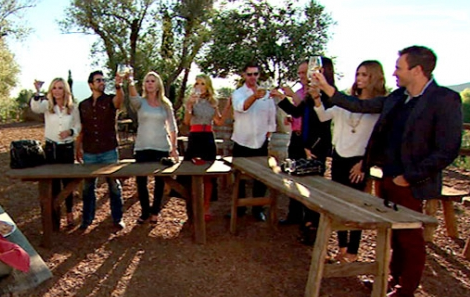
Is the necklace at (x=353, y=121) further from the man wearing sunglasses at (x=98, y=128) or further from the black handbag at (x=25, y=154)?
the black handbag at (x=25, y=154)

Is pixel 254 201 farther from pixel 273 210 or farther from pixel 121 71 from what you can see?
pixel 121 71

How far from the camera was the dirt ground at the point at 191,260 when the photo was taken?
3244mm

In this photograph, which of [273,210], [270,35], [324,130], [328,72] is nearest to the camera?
[328,72]

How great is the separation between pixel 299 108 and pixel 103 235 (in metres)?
2.21

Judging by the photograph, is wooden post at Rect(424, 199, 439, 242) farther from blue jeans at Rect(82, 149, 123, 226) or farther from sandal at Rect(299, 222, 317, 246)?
blue jeans at Rect(82, 149, 123, 226)

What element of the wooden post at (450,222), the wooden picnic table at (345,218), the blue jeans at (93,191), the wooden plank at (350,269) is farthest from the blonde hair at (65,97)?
the wooden post at (450,222)

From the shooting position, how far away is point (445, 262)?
12.4 feet

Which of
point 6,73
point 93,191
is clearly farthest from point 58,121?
point 6,73

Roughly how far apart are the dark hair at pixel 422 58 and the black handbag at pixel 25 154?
321cm

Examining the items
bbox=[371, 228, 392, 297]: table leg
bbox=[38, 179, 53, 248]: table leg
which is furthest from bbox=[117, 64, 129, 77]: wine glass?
bbox=[371, 228, 392, 297]: table leg

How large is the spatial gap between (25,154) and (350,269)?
9.57ft

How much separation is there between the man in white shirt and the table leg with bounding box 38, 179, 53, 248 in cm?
181

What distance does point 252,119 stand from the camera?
4457mm

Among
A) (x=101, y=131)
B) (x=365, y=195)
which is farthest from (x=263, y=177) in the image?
(x=101, y=131)
